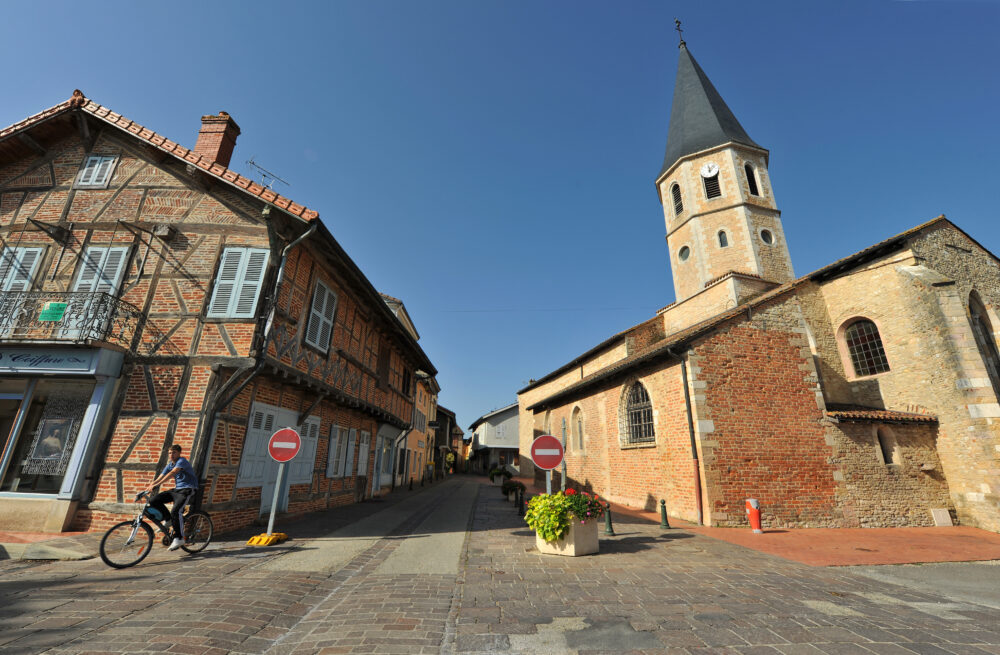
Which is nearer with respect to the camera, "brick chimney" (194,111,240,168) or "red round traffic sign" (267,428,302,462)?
"red round traffic sign" (267,428,302,462)

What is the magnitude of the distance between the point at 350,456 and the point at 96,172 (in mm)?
9684

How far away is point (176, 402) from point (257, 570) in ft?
13.0

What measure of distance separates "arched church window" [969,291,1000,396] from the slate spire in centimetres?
1259

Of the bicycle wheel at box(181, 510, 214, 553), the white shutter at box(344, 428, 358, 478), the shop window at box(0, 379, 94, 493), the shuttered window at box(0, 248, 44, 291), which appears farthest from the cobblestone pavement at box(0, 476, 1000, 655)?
the shuttered window at box(0, 248, 44, 291)

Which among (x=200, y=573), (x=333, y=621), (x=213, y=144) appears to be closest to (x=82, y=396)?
(x=200, y=573)

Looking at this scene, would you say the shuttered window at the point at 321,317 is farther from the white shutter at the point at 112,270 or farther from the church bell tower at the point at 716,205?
the church bell tower at the point at 716,205

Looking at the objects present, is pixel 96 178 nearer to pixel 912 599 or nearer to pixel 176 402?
pixel 176 402

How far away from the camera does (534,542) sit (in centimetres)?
786

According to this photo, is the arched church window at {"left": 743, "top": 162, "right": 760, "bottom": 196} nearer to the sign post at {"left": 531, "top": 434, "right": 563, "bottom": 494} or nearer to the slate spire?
the slate spire

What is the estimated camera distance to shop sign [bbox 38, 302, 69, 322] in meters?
7.82

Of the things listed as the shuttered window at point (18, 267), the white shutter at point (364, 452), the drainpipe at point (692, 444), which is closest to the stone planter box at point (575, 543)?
the drainpipe at point (692, 444)

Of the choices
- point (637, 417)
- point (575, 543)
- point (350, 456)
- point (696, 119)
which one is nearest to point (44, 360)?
point (350, 456)

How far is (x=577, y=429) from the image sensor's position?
18.8 metres

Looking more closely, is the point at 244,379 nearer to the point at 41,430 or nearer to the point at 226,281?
the point at 226,281
